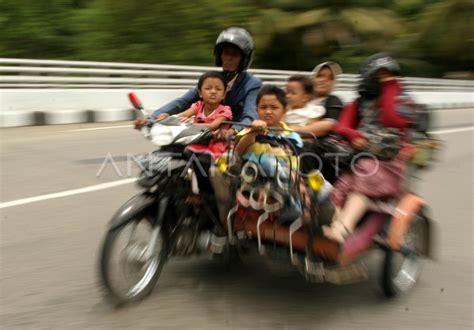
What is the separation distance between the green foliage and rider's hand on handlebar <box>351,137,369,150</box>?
17876 mm

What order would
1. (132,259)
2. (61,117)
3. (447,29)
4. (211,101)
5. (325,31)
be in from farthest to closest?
(447,29) → (325,31) → (61,117) → (211,101) → (132,259)

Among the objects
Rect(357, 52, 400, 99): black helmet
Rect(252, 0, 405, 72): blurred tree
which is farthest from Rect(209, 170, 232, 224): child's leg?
Rect(252, 0, 405, 72): blurred tree

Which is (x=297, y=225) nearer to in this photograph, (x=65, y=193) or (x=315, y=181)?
(x=315, y=181)

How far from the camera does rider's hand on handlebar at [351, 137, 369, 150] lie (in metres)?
4.11

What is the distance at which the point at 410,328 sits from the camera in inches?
Result: 146

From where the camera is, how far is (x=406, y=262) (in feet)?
14.3

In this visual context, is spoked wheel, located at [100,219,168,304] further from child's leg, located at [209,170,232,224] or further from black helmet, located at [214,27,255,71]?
black helmet, located at [214,27,255,71]

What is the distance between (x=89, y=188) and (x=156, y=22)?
50.3 feet

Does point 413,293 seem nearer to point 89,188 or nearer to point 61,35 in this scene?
point 89,188

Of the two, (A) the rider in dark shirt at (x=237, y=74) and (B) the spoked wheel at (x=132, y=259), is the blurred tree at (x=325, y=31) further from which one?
(B) the spoked wheel at (x=132, y=259)

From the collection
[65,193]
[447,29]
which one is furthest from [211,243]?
[447,29]

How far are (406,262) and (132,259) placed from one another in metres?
1.85

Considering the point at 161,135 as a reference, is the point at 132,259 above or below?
below

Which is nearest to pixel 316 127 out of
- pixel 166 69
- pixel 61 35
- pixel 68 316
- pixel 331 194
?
pixel 331 194
